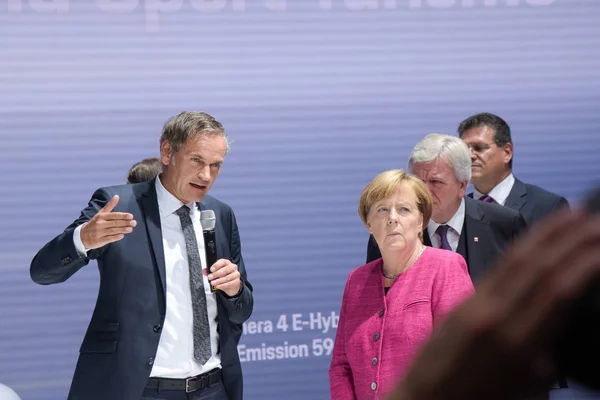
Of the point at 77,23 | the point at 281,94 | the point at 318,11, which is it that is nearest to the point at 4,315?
the point at 77,23

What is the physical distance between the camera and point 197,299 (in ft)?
10.2

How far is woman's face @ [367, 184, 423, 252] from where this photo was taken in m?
2.88

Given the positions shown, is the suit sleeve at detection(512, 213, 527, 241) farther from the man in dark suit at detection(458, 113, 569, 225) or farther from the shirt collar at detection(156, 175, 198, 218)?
the shirt collar at detection(156, 175, 198, 218)

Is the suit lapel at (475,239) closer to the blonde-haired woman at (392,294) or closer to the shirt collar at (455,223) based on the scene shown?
the shirt collar at (455,223)

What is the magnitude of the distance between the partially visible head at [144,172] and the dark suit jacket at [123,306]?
97 cm

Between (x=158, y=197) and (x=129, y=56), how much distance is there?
5.56 feet

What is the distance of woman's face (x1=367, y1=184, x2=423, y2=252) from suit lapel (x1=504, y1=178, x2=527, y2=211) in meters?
1.68

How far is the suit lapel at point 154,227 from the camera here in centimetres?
309

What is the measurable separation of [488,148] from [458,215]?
1.18 m

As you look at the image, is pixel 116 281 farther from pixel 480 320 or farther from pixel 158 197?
pixel 480 320

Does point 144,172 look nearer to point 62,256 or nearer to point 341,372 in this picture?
point 62,256

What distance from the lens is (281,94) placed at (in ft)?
16.1

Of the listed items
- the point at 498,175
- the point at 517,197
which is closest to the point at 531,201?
the point at 517,197

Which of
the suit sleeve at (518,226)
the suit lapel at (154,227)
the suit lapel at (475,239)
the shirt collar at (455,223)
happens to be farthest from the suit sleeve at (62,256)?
the suit sleeve at (518,226)
